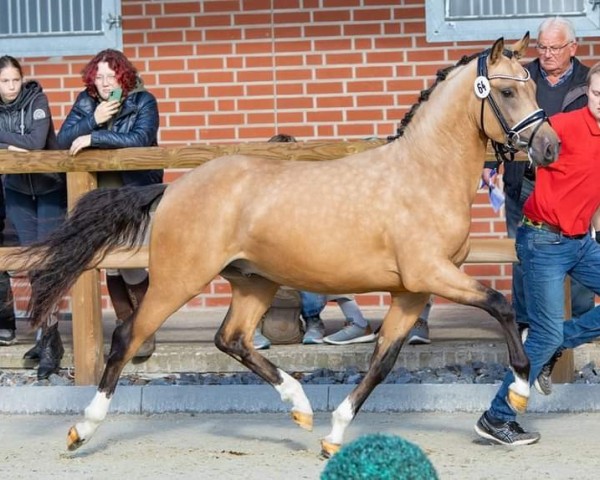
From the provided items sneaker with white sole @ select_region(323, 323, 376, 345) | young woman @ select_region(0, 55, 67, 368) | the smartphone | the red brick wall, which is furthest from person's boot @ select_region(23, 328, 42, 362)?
the red brick wall

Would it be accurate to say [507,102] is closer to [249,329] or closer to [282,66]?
[249,329]

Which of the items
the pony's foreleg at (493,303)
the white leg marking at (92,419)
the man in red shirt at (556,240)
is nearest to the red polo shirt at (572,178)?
the man in red shirt at (556,240)

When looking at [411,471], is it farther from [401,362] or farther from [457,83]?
[401,362]

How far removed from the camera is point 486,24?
1012cm

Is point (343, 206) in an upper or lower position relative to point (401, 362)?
upper

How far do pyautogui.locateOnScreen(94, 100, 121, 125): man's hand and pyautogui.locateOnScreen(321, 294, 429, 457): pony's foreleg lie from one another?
8.04 feet

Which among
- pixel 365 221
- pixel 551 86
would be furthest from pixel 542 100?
pixel 365 221

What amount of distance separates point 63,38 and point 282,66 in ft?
5.35

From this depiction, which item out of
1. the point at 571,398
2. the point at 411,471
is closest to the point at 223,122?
the point at 571,398

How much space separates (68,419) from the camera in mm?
7656

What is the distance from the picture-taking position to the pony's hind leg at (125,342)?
259 inches

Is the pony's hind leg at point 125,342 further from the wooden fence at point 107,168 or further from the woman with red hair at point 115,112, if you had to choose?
the woman with red hair at point 115,112

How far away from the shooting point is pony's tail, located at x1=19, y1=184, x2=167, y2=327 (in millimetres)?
6809

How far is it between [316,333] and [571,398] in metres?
1.85
